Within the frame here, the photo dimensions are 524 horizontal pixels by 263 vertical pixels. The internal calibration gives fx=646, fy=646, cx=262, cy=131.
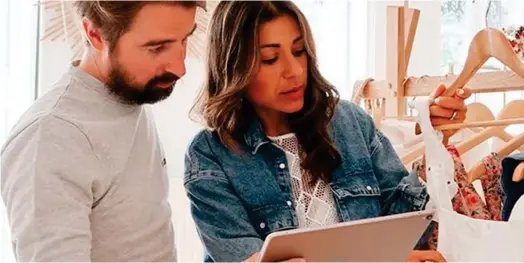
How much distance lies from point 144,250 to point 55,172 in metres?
0.15

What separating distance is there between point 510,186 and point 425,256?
5.8 inches

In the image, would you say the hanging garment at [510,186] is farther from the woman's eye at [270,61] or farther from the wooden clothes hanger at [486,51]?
the woman's eye at [270,61]

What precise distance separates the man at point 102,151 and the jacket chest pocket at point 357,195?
0.23 m

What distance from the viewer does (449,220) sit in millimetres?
809

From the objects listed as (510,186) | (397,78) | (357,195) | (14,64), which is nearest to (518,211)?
(510,186)

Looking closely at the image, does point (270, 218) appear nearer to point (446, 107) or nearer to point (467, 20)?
point (446, 107)

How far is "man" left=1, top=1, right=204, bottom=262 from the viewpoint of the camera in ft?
2.09

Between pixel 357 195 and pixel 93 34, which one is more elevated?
pixel 93 34

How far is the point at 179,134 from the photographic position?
5.20 ft

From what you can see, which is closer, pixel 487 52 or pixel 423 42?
pixel 487 52

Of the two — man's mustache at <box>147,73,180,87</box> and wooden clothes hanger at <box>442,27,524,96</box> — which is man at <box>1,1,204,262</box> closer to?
man's mustache at <box>147,73,180,87</box>

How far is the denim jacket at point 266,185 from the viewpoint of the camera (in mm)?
792

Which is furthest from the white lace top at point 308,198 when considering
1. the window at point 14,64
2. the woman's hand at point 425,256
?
the window at point 14,64

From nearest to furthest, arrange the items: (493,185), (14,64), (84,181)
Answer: (84,181) → (493,185) → (14,64)
